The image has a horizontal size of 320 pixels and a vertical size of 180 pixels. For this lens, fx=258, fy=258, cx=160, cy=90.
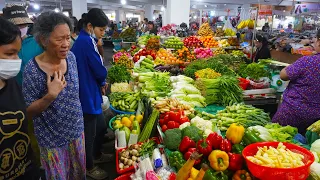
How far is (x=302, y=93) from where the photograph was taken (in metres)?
3.32

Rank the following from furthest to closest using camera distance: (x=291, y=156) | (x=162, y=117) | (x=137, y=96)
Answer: (x=137, y=96) → (x=162, y=117) → (x=291, y=156)

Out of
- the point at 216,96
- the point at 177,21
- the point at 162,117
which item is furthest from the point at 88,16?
the point at 177,21

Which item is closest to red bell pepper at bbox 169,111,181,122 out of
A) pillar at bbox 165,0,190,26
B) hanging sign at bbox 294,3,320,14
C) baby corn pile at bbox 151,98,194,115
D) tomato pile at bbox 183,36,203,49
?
baby corn pile at bbox 151,98,194,115

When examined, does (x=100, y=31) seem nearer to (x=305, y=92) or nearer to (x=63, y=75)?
(x=63, y=75)

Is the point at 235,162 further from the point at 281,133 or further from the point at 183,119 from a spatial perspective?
the point at 183,119

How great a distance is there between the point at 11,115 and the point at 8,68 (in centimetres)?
28

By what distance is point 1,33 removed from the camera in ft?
4.98

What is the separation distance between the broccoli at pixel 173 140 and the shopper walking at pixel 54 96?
91 cm

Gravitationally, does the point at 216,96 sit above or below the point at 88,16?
below

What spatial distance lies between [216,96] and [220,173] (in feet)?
7.34

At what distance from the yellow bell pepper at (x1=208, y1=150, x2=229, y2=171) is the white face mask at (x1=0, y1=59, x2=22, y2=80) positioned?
160 cm

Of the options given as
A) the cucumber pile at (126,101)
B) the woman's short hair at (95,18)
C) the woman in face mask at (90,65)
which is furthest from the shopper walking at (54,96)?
the cucumber pile at (126,101)

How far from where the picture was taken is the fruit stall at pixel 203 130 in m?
1.98

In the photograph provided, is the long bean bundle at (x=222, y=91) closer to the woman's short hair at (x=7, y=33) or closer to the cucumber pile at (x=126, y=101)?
the cucumber pile at (x=126, y=101)
